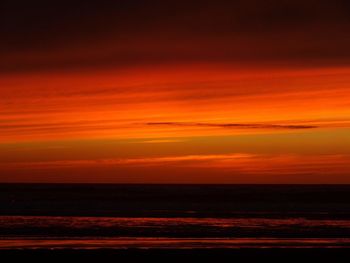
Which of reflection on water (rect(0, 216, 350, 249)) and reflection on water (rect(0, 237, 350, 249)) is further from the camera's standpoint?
reflection on water (rect(0, 216, 350, 249))

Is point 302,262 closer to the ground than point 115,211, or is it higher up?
closer to the ground

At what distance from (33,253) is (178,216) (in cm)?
2132

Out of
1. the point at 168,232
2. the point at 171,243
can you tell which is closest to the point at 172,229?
the point at 168,232

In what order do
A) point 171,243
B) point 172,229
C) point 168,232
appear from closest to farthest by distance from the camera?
point 171,243 < point 168,232 < point 172,229

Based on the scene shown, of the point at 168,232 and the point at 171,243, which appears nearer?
the point at 171,243

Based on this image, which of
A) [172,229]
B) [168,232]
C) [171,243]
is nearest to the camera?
[171,243]

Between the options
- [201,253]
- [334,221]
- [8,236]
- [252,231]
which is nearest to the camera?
[201,253]

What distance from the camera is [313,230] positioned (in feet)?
126

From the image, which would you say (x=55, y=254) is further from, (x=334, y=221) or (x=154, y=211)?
(x=154, y=211)

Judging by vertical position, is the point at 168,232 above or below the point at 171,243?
above

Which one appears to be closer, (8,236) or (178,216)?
(8,236)

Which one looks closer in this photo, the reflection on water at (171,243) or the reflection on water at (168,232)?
the reflection on water at (171,243)

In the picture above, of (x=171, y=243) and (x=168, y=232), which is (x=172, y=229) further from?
(x=171, y=243)

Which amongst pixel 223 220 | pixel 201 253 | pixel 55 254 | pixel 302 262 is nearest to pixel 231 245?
pixel 201 253
